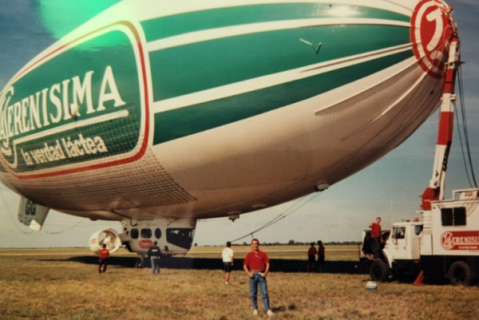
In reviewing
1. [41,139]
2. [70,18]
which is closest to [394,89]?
[70,18]

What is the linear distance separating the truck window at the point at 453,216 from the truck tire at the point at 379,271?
2591mm

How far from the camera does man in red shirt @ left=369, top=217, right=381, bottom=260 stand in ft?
59.8

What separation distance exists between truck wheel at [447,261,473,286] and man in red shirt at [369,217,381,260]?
280cm

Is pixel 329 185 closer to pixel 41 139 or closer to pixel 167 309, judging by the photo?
pixel 167 309

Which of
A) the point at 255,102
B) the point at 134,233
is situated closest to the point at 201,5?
the point at 255,102

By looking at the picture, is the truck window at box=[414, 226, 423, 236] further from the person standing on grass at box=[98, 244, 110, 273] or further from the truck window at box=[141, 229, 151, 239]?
the person standing on grass at box=[98, 244, 110, 273]

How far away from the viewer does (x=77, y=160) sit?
18.9 meters

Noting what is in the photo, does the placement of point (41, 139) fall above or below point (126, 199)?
above

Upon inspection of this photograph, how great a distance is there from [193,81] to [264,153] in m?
2.79

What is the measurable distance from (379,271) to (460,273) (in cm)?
283

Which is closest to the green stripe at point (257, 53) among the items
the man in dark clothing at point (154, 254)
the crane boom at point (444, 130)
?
the crane boom at point (444, 130)

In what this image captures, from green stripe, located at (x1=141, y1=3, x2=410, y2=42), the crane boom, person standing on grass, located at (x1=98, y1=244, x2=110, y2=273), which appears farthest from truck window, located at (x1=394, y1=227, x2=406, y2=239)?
person standing on grass, located at (x1=98, y1=244, x2=110, y2=273)

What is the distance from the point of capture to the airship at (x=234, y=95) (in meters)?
13.4

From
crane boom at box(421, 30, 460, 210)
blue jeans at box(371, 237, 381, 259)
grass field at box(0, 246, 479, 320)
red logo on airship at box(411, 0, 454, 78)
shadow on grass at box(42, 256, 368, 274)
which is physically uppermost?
red logo on airship at box(411, 0, 454, 78)
